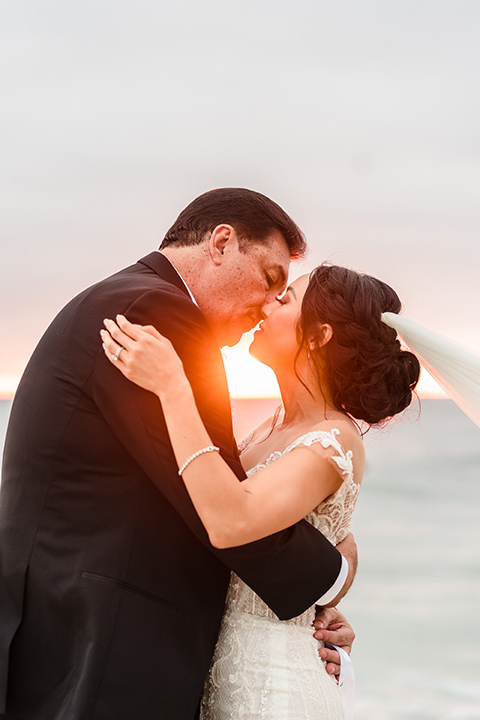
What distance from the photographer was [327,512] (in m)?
2.80

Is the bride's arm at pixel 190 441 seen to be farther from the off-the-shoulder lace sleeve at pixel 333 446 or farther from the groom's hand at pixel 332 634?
the groom's hand at pixel 332 634

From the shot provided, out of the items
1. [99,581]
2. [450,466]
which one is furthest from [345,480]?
[450,466]

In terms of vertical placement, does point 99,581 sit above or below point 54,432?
below

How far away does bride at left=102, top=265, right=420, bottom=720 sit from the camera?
218 cm

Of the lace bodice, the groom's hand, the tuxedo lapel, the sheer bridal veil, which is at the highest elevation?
the tuxedo lapel

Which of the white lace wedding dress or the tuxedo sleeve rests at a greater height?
the tuxedo sleeve

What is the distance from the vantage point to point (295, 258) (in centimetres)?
326

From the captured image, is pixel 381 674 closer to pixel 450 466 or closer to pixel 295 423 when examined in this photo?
pixel 295 423

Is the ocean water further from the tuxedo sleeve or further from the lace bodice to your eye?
the tuxedo sleeve

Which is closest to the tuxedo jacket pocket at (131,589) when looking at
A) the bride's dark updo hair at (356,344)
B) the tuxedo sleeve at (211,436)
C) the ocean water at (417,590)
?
the tuxedo sleeve at (211,436)

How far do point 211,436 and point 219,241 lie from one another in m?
0.92

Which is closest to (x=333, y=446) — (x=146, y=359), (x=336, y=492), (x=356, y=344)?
(x=336, y=492)

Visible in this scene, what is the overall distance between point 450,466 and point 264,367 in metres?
21.7

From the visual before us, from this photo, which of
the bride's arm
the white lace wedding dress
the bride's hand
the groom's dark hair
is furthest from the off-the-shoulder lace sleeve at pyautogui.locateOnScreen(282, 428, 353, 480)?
the groom's dark hair
